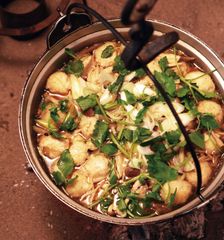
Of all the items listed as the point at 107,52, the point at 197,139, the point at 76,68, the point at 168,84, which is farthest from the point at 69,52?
the point at 197,139

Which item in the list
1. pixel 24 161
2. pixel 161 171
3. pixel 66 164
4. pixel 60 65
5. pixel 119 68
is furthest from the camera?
pixel 24 161

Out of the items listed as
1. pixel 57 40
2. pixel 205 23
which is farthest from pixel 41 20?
pixel 205 23

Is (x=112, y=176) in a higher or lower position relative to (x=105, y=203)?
higher

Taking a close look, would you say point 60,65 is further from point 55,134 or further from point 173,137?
point 173,137

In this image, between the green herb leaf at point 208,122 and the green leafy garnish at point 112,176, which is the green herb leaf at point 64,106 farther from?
the green herb leaf at point 208,122

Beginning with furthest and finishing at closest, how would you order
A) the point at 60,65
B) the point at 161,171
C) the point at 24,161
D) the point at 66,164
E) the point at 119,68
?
the point at 24,161 → the point at 60,65 → the point at 119,68 → the point at 66,164 → the point at 161,171

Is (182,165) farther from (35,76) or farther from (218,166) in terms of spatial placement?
(35,76)

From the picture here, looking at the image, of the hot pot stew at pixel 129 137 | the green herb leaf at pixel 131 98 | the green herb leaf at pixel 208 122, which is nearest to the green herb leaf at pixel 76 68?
the hot pot stew at pixel 129 137
